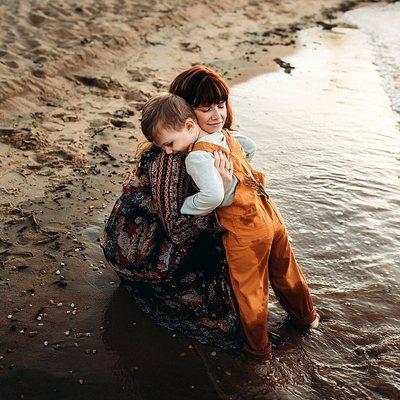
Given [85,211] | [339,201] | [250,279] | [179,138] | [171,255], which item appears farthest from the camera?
[339,201]

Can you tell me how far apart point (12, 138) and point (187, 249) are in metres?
2.99

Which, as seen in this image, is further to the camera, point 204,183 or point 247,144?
point 247,144

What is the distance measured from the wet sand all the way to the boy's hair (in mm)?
1249

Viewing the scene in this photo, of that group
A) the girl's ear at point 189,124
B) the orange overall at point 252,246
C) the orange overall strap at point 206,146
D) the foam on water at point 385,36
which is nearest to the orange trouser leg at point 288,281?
the orange overall at point 252,246

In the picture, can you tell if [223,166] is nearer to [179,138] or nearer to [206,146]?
[206,146]

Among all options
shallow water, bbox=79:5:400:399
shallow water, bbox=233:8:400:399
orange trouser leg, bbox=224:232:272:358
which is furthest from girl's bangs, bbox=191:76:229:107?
shallow water, bbox=233:8:400:399

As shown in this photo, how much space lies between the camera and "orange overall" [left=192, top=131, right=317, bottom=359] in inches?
104

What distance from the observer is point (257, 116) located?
6.43 metres

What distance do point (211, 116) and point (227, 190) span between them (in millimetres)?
392

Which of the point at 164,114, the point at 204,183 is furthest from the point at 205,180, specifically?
the point at 164,114

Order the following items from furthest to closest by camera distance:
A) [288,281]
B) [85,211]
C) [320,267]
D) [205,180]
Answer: [85,211] → [320,267] → [288,281] → [205,180]

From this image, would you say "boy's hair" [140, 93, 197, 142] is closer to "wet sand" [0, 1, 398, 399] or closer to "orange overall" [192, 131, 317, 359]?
"orange overall" [192, 131, 317, 359]

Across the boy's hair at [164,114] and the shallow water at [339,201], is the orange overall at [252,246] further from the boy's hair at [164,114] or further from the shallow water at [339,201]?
the shallow water at [339,201]

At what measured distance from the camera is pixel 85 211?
164 inches
